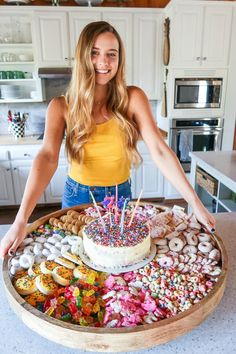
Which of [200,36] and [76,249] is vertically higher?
[200,36]

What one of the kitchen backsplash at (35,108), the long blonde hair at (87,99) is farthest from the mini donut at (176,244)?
the kitchen backsplash at (35,108)

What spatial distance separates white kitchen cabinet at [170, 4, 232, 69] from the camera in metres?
3.05

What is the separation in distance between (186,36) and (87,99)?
2328 mm

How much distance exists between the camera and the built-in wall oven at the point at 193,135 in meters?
3.36

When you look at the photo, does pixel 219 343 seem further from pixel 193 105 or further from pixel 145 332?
pixel 193 105

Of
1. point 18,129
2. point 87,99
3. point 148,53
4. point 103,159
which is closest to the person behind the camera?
point 87,99

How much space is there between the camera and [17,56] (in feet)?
10.8

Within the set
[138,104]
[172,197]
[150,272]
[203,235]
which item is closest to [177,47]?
[172,197]

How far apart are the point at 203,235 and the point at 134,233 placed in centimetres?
24

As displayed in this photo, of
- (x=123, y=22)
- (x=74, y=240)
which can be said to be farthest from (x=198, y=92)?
(x=74, y=240)

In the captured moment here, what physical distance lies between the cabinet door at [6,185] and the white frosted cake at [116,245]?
260 cm

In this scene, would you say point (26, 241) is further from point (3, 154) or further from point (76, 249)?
point (3, 154)

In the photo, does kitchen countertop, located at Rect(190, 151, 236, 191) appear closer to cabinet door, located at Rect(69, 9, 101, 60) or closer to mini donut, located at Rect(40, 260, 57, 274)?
mini donut, located at Rect(40, 260, 57, 274)

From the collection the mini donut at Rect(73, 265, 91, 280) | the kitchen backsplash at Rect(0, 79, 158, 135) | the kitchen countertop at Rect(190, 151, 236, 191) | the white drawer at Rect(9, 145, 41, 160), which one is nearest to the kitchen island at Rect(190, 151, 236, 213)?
the kitchen countertop at Rect(190, 151, 236, 191)
